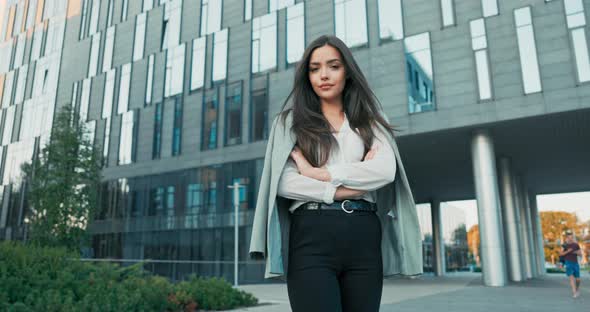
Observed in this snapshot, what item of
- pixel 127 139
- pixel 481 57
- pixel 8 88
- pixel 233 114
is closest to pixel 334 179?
pixel 481 57

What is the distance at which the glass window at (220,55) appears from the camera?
25.7m

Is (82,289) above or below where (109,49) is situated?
below

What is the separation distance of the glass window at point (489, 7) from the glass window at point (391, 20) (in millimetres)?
3305

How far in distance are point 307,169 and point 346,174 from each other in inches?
6.9

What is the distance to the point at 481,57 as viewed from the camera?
1792 centimetres

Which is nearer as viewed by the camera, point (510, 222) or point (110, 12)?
point (510, 222)

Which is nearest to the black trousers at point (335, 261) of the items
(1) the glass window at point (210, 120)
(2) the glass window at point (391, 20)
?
(2) the glass window at point (391, 20)

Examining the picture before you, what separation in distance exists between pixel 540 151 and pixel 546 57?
7.54m

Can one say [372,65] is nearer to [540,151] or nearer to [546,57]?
[546,57]

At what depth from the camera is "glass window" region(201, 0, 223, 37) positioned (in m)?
26.5

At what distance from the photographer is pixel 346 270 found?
6.46ft

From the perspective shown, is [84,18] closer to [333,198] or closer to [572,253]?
[572,253]

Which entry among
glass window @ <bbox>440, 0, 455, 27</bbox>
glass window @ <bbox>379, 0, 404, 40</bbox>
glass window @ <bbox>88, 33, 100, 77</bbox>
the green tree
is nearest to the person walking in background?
glass window @ <bbox>440, 0, 455, 27</bbox>

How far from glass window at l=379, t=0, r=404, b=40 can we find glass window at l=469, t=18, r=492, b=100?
2991 mm
